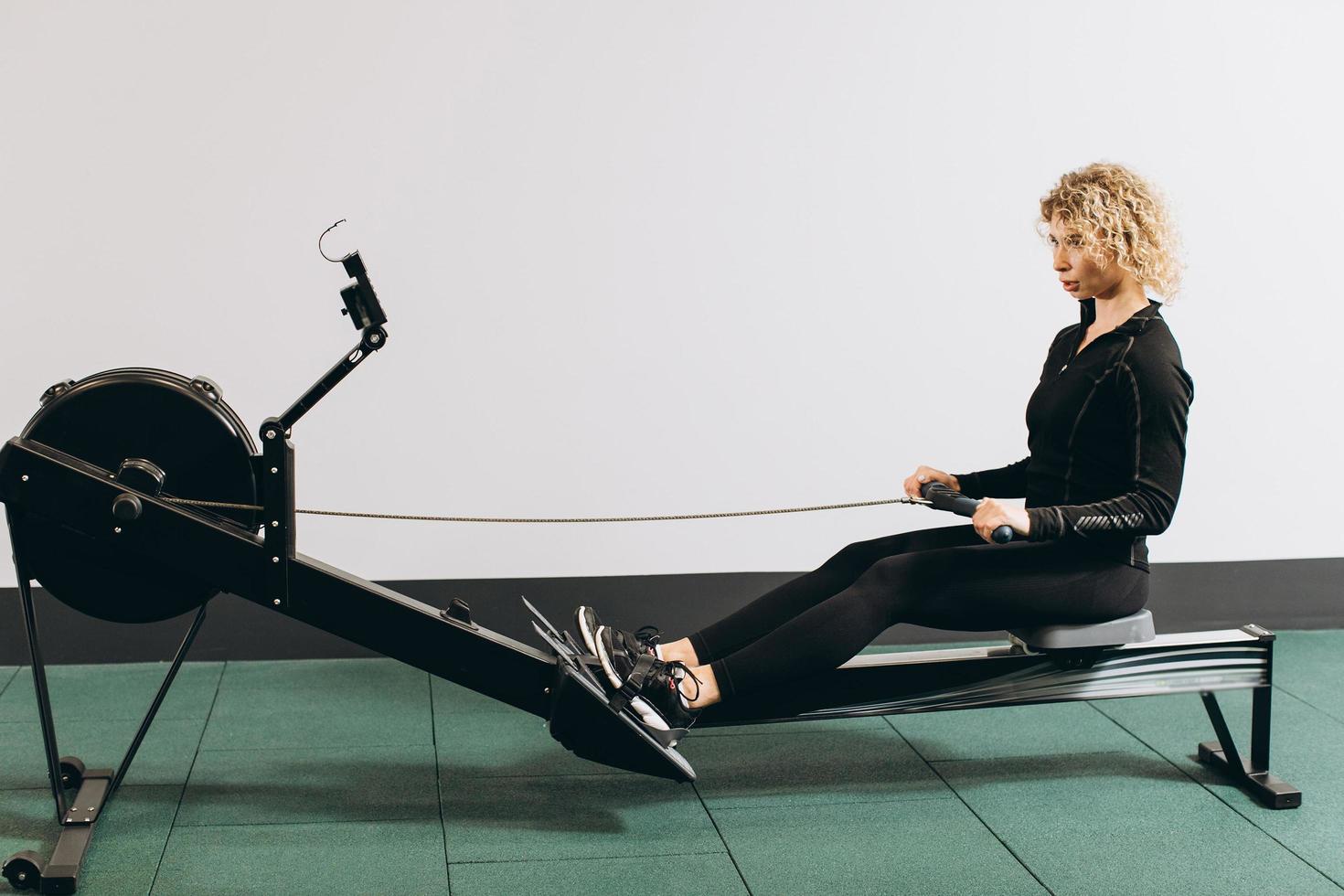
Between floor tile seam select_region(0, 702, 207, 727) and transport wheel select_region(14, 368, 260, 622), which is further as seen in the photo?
floor tile seam select_region(0, 702, 207, 727)

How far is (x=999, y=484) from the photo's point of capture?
2.77m

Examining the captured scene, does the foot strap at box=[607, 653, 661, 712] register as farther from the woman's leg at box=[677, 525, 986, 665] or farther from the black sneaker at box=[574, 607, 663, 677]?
the woman's leg at box=[677, 525, 986, 665]

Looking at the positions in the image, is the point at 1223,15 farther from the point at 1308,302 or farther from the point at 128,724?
the point at 128,724

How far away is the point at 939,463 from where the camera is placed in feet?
11.6

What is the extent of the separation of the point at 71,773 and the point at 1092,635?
76.2 inches

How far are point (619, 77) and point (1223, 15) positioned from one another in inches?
61.0

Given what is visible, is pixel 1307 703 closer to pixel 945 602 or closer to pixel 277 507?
pixel 945 602

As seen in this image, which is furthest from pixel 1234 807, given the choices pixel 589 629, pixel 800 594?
pixel 589 629

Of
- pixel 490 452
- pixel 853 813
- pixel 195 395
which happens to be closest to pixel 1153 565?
pixel 853 813

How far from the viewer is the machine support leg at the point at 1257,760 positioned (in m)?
2.65

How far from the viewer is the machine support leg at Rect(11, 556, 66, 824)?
231 centimetres

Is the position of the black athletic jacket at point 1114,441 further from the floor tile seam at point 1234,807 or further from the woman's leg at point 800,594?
the floor tile seam at point 1234,807

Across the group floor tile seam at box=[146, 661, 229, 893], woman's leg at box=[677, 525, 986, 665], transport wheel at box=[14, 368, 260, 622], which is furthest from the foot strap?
floor tile seam at box=[146, 661, 229, 893]

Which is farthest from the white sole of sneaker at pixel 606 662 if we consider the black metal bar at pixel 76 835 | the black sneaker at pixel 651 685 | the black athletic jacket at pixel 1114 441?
the black metal bar at pixel 76 835
